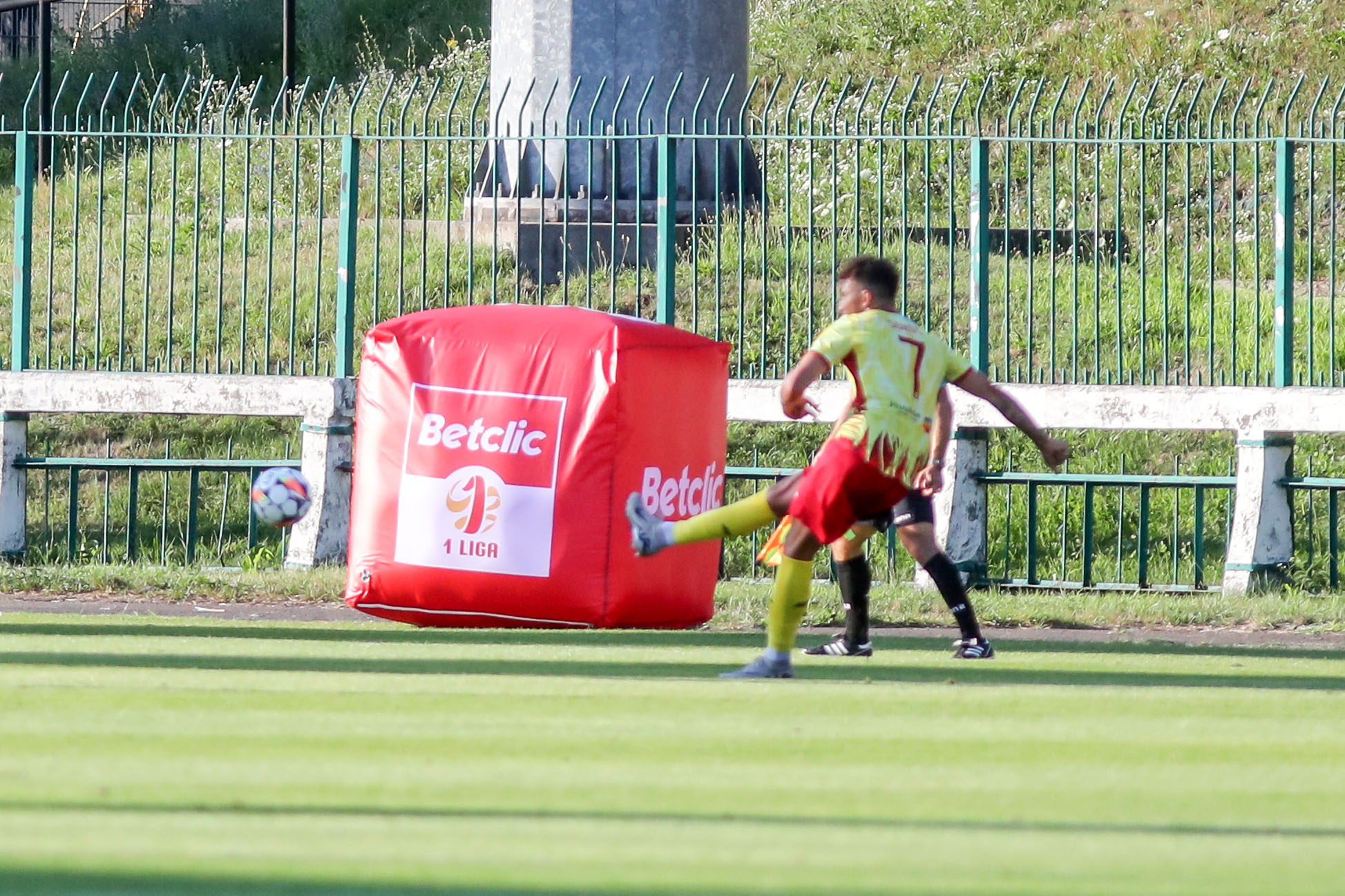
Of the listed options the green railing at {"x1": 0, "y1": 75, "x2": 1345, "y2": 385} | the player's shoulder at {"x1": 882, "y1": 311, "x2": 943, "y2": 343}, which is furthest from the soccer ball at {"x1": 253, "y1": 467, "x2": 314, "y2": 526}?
the player's shoulder at {"x1": 882, "y1": 311, "x2": 943, "y2": 343}

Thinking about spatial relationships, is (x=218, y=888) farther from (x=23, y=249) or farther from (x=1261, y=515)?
(x=23, y=249)

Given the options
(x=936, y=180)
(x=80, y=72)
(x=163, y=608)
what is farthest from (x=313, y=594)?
(x=80, y=72)

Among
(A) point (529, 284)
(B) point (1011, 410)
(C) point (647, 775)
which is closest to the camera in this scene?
(C) point (647, 775)

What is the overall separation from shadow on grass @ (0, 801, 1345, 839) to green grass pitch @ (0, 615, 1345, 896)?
0.01 metres

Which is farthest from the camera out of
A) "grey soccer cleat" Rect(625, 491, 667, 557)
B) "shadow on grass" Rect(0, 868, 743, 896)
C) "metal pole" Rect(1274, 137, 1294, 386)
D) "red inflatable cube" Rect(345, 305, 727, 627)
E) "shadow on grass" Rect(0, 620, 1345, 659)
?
"metal pole" Rect(1274, 137, 1294, 386)

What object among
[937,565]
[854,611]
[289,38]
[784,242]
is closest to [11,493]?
[784,242]

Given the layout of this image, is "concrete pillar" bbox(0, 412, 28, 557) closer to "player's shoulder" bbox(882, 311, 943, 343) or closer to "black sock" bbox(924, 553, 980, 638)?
"black sock" bbox(924, 553, 980, 638)

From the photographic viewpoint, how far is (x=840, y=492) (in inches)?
308

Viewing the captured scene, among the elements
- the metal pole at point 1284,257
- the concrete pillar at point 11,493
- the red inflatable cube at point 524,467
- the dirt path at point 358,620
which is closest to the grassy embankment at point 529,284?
the metal pole at point 1284,257

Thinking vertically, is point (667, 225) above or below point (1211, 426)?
above

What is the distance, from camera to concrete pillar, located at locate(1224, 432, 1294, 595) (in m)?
11.4

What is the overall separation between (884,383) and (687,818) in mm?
3421

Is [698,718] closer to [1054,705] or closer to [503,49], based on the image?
[1054,705]

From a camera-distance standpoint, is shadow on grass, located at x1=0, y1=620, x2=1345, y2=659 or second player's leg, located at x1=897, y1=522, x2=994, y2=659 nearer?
second player's leg, located at x1=897, y1=522, x2=994, y2=659
